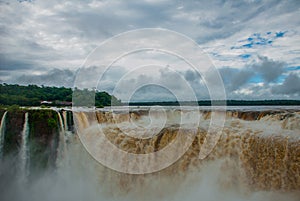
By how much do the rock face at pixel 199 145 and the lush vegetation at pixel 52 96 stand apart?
13.2 meters

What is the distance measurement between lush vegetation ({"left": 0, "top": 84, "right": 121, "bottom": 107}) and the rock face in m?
13.2

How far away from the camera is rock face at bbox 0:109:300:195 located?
26.0 feet

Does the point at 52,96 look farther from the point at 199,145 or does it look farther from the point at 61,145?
the point at 199,145

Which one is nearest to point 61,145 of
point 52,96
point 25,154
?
point 25,154

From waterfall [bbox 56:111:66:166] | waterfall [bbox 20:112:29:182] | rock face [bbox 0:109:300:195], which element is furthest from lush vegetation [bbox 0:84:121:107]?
waterfall [bbox 20:112:29:182]

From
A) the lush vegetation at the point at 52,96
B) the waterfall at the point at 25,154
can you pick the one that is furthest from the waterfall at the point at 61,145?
the lush vegetation at the point at 52,96

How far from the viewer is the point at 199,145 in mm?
9070

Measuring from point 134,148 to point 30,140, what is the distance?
15.1ft

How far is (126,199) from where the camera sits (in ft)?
29.7

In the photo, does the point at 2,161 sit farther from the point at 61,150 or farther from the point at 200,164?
the point at 200,164

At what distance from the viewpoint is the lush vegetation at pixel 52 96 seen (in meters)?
25.0

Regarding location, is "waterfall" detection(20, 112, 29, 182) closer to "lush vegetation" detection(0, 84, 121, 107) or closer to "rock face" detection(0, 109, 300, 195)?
"rock face" detection(0, 109, 300, 195)

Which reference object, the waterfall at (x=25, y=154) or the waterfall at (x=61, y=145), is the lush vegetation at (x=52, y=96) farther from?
the waterfall at (x=25, y=154)

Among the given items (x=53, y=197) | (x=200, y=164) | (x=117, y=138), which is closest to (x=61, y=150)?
(x=53, y=197)
